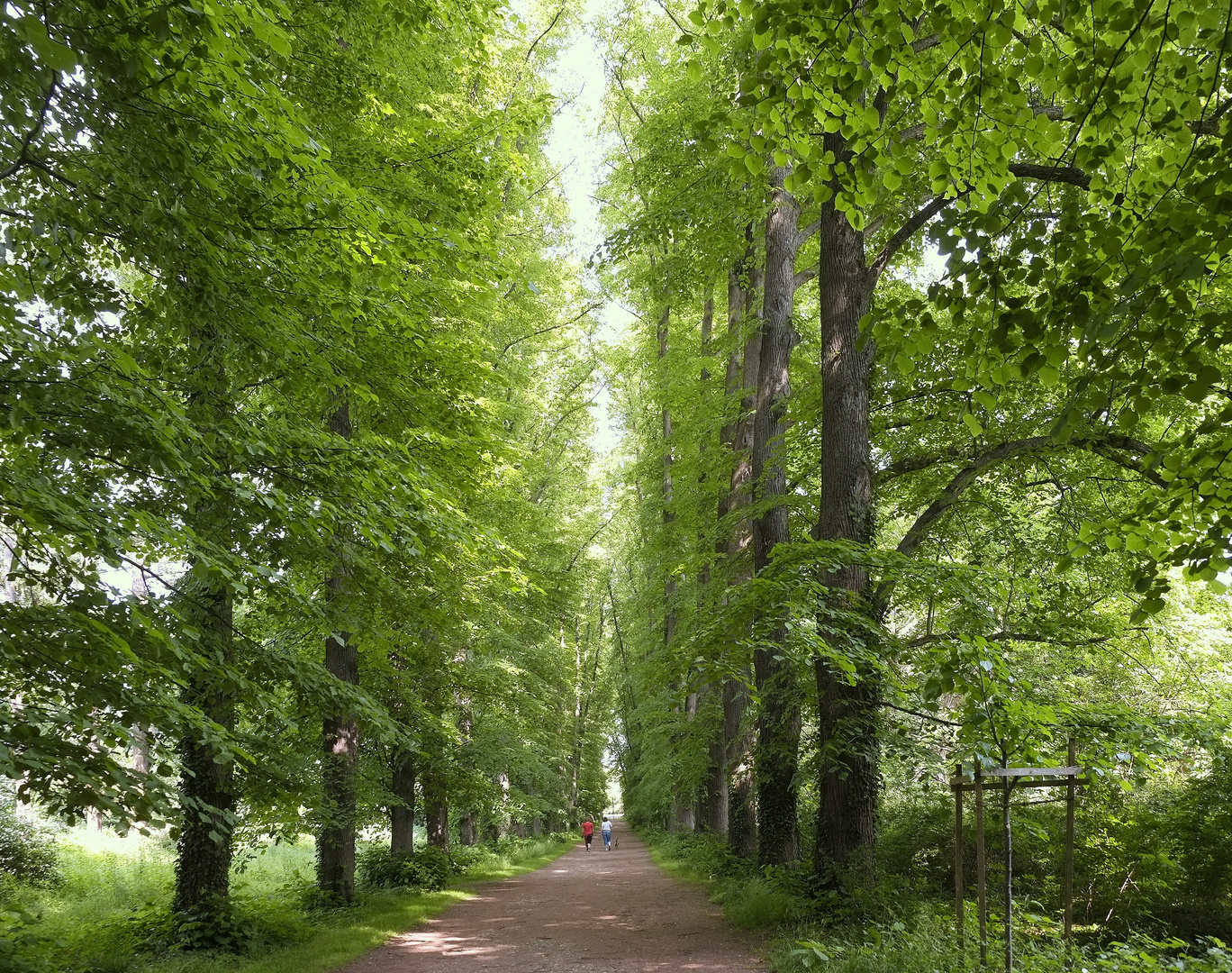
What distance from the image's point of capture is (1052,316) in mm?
3041

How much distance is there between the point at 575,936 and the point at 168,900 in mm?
6409

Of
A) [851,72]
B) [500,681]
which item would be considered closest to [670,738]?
[500,681]

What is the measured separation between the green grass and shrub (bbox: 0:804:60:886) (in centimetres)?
37

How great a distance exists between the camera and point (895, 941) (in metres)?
6.64

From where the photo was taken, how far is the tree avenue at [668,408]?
11.5 ft

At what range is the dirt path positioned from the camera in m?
8.08

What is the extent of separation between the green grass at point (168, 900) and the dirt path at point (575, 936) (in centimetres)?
40

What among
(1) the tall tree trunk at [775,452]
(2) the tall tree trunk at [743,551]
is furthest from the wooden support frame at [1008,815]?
(2) the tall tree trunk at [743,551]

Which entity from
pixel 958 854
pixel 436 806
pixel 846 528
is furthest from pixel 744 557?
pixel 436 806

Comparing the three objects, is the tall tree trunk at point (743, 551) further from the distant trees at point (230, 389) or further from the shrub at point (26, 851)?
the shrub at point (26, 851)

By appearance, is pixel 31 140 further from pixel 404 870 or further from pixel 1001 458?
pixel 404 870

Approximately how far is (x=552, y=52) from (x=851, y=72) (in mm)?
14949

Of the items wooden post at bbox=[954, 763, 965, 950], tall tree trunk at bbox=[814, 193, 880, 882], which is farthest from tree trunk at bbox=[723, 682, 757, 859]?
wooden post at bbox=[954, 763, 965, 950]

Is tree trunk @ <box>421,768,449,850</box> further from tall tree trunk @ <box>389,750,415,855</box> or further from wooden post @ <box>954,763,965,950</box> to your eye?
wooden post @ <box>954,763,965,950</box>
